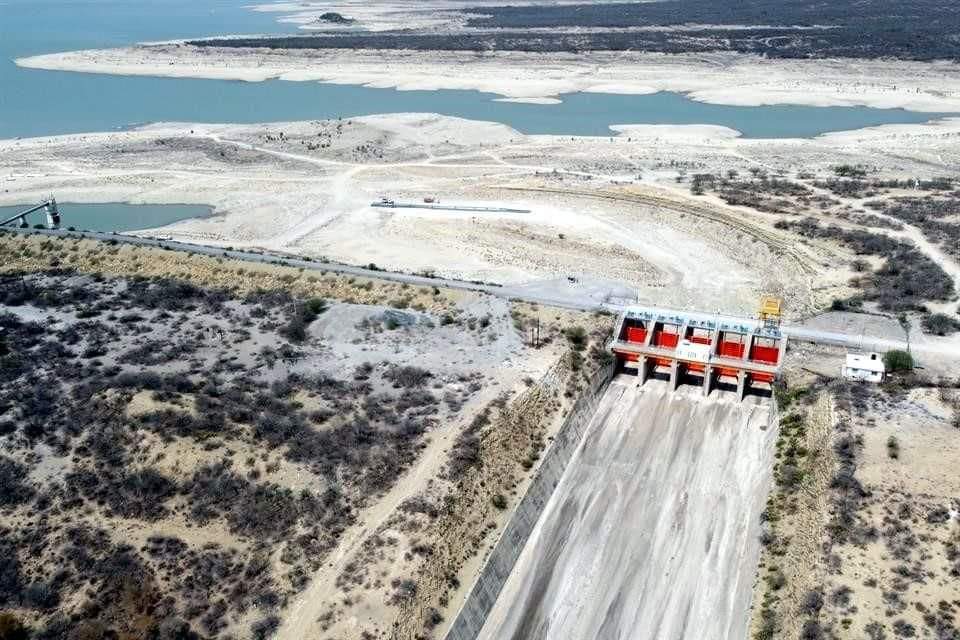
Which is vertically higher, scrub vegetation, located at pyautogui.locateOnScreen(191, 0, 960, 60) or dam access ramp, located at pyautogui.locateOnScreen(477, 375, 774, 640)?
scrub vegetation, located at pyautogui.locateOnScreen(191, 0, 960, 60)

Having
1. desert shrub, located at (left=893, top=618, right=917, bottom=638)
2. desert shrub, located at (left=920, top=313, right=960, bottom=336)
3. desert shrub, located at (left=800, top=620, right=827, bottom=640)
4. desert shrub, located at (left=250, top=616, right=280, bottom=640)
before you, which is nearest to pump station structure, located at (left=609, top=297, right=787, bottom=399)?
desert shrub, located at (left=920, top=313, right=960, bottom=336)

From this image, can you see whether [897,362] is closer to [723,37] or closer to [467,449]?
[467,449]

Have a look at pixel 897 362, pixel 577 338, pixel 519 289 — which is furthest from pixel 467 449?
pixel 897 362

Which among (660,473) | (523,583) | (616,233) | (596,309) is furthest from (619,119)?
(523,583)

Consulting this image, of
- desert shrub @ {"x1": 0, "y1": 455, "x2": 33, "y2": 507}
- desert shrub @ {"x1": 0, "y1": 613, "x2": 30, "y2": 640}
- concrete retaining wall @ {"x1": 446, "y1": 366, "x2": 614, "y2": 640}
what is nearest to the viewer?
desert shrub @ {"x1": 0, "y1": 613, "x2": 30, "y2": 640}

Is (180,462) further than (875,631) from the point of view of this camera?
Yes

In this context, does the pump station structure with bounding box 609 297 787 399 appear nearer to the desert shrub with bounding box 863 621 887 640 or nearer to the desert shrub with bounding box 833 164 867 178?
the desert shrub with bounding box 863 621 887 640
